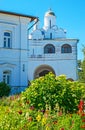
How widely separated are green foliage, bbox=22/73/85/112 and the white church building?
47.8ft

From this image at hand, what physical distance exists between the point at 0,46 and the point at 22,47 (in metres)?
1.92

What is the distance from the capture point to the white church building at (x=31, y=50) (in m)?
25.5

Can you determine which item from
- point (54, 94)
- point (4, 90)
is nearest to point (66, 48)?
point (4, 90)

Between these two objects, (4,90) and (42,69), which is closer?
(4,90)

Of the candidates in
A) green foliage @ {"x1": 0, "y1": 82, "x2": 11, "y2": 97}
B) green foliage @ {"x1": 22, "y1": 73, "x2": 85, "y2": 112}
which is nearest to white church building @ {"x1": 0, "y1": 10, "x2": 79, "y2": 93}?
green foliage @ {"x1": 0, "y1": 82, "x2": 11, "y2": 97}

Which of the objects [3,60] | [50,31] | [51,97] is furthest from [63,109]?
[50,31]

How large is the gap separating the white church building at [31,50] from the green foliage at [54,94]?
14576 mm

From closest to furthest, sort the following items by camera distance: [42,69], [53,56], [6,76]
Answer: [6,76] < [53,56] < [42,69]

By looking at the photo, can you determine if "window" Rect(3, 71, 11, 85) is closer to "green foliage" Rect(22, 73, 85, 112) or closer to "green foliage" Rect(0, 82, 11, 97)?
"green foliage" Rect(0, 82, 11, 97)

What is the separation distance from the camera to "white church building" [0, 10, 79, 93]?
25.5m

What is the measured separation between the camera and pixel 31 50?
5028 cm

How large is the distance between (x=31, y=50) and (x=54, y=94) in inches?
1580

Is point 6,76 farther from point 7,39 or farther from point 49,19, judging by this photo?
point 49,19

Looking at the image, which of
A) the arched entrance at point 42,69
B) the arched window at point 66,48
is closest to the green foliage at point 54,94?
the arched window at point 66,48
